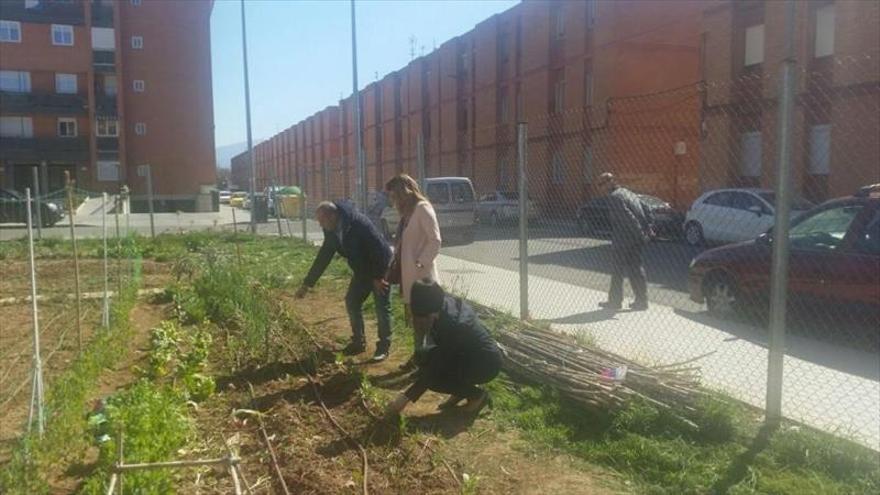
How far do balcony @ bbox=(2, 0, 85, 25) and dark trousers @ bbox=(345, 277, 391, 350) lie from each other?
5184 cm

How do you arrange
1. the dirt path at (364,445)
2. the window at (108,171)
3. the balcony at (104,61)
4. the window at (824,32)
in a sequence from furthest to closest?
the balcony at (104,61) → the window at (108,171) → the window at (824,32) → the dirt path at (364,445)

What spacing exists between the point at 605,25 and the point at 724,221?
15.0 m

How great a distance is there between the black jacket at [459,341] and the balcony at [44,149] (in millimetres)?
51479

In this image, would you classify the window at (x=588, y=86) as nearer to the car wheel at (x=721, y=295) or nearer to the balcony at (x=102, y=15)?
the car wheel at (x=721, y=295)

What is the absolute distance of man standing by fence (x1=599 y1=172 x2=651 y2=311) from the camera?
9375 millimetres

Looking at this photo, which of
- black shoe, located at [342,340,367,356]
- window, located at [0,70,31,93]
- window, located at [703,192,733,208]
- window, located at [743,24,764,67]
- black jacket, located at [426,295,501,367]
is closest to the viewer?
black jacket, located at [426,295,501,367]

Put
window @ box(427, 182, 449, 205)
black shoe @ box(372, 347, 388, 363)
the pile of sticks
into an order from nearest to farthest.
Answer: the pile of sticks < black shoe @ box(372, 347, 388, 363) < window @ box(427, 182, 449, 205)

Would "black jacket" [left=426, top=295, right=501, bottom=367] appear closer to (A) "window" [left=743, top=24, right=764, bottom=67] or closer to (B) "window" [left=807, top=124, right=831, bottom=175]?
(B) "window" [left=807, top=124, right=831, bottom=175]

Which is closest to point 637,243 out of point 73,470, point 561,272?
point 561,272

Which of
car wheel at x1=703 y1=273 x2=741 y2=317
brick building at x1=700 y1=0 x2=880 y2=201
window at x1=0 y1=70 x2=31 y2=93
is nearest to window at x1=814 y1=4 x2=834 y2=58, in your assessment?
brick building at x1=700 y1=0 x2=880 y2=201

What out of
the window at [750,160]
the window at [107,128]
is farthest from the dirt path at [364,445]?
the window at [107,128]

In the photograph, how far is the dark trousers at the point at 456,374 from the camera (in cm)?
519

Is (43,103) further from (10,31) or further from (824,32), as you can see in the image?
(824,32)

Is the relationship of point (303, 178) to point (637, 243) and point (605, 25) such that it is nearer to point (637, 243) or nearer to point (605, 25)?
point (637, 243)
